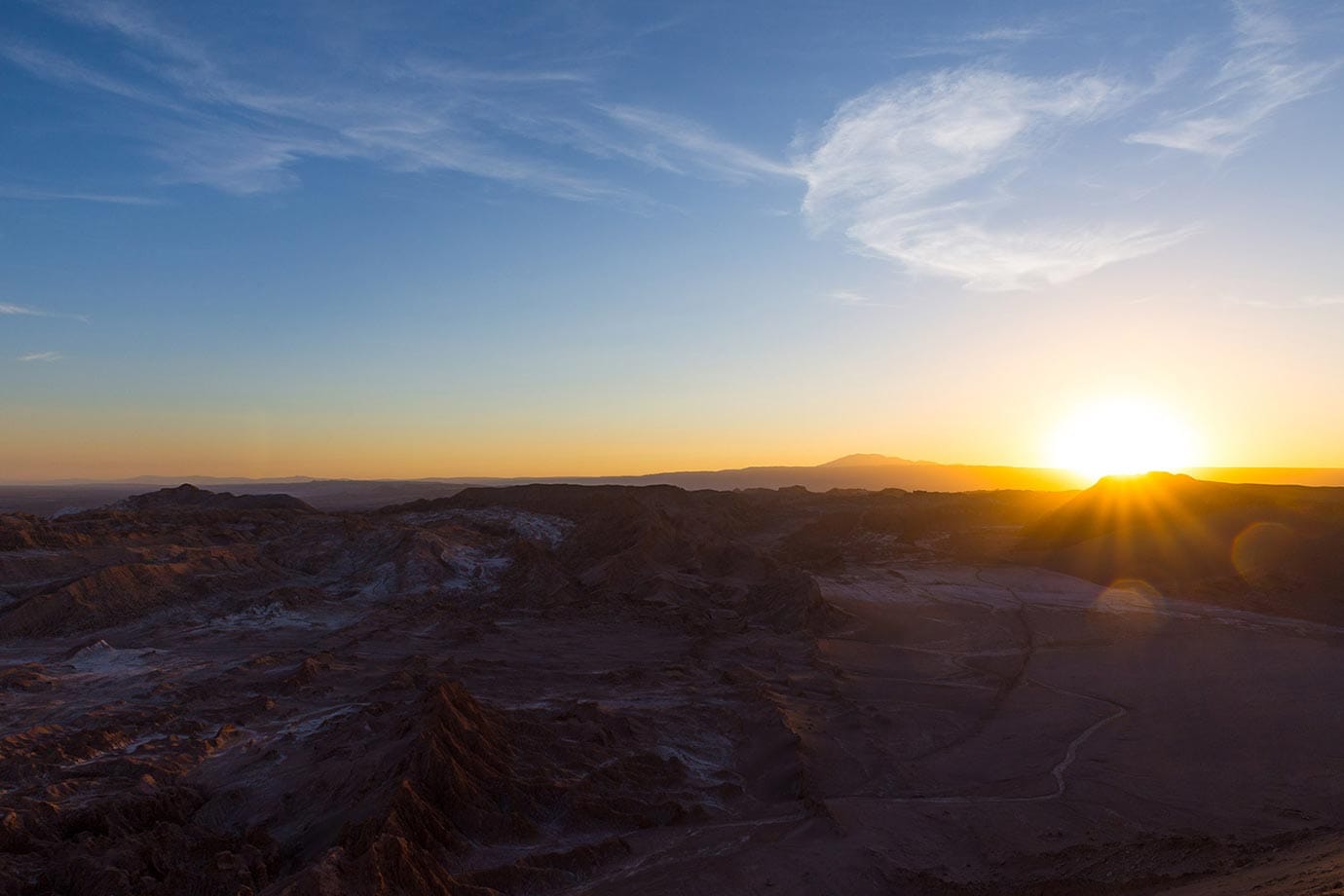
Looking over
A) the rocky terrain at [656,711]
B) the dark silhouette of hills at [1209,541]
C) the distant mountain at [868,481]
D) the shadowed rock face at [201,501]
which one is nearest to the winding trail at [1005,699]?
the rocky terrain at [656,711]

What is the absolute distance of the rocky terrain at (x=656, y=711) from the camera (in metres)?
8.84

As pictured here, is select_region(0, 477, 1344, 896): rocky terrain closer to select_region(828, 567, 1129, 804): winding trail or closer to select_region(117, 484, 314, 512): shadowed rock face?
select_region(828, 567, 1129, 804): winding trail

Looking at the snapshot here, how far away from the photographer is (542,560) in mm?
26453

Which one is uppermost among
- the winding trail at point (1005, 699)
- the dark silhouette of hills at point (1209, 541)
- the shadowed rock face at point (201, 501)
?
the shadowed rock face at point (201, 501)

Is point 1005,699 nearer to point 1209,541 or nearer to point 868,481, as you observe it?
point 1209,541

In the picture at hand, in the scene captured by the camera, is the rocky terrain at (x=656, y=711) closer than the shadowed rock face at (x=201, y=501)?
Yes

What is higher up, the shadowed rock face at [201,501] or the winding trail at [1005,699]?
the shadowed rock face at [201,501]

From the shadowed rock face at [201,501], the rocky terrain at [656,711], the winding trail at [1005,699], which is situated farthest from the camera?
the shadowed rock face at [201,501]

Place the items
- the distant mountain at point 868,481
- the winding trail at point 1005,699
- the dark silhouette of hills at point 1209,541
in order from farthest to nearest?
the distant mountain at point 868,481 → the dark silhouette of hills at point 1209,541 → the winding trail at point 1005,699

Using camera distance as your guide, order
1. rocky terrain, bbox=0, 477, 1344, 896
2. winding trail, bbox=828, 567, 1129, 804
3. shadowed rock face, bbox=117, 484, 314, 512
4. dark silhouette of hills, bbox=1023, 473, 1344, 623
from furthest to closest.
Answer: shadowed rock face, bbox=117, 484, 314, 512
dark silhouette of hills, bbox=1023, 473, 1344, 623
winding trail, bbox=828, 567, 1129, 804
rocky terrain, bbox=0, 477, 1344, 896

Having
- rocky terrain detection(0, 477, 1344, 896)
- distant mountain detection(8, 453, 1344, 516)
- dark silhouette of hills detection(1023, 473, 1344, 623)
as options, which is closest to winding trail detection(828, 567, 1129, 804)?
rocky terrain detection(0, 477, 1344, 896)

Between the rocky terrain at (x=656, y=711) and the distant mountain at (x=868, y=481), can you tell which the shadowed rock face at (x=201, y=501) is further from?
the distant mountain at (x=868, y=481)

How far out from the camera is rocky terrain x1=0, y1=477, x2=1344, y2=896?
8844mm

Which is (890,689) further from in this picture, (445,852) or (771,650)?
(445,852)
